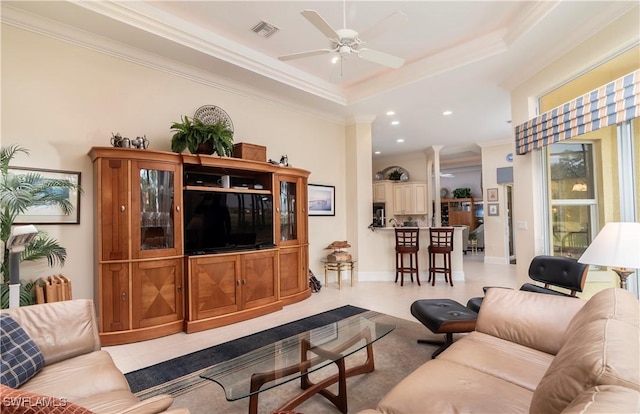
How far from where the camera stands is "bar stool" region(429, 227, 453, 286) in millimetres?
5504

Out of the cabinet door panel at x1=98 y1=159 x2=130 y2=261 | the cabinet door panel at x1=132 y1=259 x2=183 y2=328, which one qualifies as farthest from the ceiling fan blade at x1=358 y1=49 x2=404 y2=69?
the cabinet door panel at x1=132 y1=259 x2=183 y2=328

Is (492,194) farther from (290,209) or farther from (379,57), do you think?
(379,57)

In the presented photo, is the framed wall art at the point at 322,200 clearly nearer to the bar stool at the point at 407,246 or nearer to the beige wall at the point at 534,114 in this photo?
the bar stool at the point at 407,246

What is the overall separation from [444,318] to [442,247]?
3149 millimetres

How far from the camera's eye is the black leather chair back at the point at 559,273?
110 inches

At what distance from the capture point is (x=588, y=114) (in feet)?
9.48

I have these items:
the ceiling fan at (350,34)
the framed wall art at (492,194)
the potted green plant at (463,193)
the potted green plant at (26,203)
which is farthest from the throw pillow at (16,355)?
the potted green plant at (463,193)

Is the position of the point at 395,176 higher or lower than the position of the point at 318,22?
lower

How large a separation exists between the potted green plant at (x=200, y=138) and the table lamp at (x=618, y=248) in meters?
3.59

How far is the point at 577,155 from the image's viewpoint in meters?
3.53

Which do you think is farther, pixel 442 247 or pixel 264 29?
pixel 442 247


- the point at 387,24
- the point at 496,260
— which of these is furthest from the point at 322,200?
the point at 496,260

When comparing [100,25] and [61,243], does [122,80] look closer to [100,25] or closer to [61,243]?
[100,25]

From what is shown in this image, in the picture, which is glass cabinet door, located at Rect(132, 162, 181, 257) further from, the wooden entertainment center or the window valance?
the window valance
